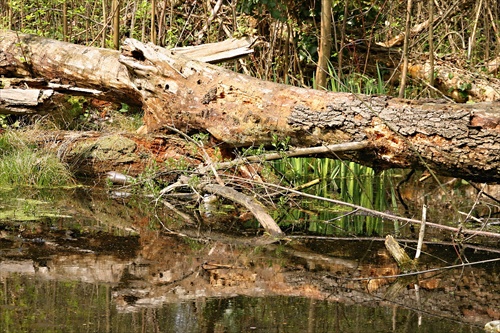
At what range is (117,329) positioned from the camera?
2.89 m

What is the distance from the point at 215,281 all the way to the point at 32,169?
3.29m

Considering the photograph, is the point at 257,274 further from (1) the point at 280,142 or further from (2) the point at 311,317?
(1) the point at 280,142

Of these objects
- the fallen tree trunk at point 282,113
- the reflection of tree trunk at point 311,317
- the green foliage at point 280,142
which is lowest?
the reflection of tree trunk at point 311,317

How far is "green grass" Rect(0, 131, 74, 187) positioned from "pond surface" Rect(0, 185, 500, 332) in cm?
113

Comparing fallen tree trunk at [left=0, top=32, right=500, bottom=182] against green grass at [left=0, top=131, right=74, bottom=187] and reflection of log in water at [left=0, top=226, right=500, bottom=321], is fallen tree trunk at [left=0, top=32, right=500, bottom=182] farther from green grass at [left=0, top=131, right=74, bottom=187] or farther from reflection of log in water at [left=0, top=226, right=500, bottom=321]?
green grass at [left=0, top=131, right=74, bottom=187]

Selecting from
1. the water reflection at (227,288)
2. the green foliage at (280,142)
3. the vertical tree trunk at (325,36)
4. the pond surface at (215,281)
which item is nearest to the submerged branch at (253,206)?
the pond surface at (215,281)

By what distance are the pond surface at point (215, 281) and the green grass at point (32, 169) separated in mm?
1129

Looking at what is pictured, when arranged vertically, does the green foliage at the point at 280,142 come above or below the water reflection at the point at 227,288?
above

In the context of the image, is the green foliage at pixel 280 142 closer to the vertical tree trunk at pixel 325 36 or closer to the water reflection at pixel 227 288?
the water reflection at pixel 227 288

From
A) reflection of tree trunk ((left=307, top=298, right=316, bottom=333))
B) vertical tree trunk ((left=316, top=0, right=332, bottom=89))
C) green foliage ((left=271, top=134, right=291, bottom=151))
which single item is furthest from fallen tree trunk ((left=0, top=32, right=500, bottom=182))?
vertical tree trunk ((left=316, top=0, right=332, bottom=89))

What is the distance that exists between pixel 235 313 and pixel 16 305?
912 millimetres

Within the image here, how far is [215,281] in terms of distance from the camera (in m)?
3.75

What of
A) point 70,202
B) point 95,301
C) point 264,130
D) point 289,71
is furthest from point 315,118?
point 289,71

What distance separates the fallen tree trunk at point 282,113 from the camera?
4.95 meters
